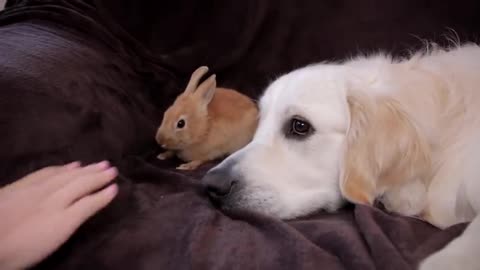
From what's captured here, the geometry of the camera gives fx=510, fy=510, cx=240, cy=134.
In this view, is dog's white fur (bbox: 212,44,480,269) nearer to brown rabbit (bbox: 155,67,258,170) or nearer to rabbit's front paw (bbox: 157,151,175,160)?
brown rabbit (bbox: 155,67,258,170)

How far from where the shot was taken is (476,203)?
112cm

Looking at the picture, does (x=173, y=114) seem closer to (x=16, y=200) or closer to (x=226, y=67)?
(x=226, y=67)

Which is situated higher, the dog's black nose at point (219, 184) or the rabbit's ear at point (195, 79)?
the rabbit's ear at point (195, 79)

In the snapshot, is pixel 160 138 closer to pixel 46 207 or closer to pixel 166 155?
pixel 166 155

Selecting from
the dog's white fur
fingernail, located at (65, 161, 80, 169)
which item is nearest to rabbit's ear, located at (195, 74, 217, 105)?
the dog's white fur

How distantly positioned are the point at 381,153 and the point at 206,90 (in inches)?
25.4

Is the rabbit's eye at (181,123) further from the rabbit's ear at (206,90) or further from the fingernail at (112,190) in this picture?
the fingernail at (112,190)

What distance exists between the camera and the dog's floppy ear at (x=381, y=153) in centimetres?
119

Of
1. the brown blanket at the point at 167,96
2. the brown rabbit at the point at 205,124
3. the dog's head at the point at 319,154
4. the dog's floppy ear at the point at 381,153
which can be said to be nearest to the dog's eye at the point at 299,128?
the dog's head at the point at 319,154

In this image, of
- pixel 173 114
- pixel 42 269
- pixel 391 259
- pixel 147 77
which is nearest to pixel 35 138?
pixel 42 269

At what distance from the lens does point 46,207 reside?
99 cm

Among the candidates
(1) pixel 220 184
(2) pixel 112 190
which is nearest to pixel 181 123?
(1) pixel 220 184

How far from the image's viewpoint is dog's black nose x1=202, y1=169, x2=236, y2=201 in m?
1.20

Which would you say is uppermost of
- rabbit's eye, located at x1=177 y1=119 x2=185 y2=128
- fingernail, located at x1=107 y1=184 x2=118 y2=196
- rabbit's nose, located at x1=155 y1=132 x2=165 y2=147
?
rabbit's eye, located at x1=177 y1=119 x2=185 y2=128
